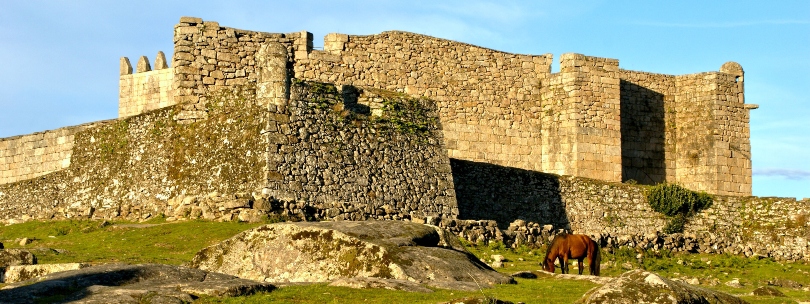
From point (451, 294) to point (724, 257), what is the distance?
2084 cm

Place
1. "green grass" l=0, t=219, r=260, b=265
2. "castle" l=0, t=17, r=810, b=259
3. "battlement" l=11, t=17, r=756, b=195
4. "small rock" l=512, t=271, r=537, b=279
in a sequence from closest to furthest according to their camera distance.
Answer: "small rock" l=512, t=271, r=537, b=279 → "green grass" l=0, t=219, r=260, b=265 → "castle" l=0, t=17, r=810, b=259 → "battlement" l=11, t=17, r=756, b=195

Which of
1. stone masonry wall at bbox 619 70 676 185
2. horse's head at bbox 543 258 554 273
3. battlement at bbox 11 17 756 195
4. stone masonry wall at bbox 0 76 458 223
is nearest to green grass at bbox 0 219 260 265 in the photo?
stone masonry wall at bbox 0 76 458 223

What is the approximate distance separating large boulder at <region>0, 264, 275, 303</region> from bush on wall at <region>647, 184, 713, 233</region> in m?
23.3

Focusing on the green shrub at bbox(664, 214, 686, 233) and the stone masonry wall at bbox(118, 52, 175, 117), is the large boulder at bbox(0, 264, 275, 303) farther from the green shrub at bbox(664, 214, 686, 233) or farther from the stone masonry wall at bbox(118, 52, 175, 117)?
the green shrub at bbox(664, 214, 686, 233)

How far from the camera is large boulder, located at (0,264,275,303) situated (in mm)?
18406

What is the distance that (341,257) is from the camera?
21828mm

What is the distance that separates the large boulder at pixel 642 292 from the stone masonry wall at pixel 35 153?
84.1 ft

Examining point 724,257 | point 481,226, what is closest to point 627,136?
point 724,257

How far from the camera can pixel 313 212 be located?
1330 inches

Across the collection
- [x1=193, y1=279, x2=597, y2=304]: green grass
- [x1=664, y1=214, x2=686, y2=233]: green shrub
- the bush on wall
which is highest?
the bush on wall

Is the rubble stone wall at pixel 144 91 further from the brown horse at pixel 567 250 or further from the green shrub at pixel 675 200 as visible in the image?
the brown horse at pixel 567 250

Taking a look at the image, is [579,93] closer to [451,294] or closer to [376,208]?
[376,208]

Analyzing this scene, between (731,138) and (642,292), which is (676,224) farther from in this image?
(642,292)

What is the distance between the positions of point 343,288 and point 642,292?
464 cm
